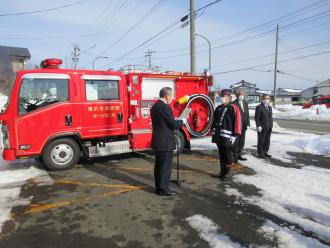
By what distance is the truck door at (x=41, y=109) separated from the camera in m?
6.58

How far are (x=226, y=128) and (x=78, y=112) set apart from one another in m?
3.62

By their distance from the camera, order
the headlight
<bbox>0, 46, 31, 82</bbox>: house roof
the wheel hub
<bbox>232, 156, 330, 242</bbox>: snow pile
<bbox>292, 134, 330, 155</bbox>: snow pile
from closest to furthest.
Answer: <bbox>232, 156, 330, 242</bbox>: snow pile
the headlight
the wheel hub
<bbox>292, 134, 330, 155</bbox>: snow pile
<bbox>0, 46, 31, 82</bbox>: house roof

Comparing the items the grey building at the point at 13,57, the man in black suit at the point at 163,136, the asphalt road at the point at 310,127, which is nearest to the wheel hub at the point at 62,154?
the man in black suit at the point at 163,136

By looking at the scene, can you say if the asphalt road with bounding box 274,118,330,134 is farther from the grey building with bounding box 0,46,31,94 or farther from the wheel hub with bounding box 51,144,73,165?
the grey building with bounding box 0,46,31,94

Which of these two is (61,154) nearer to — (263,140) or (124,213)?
(124,213)

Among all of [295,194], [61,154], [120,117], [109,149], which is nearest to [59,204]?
[61,154]

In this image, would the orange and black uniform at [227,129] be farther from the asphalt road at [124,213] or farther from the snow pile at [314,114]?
the snow pile at [314,114]

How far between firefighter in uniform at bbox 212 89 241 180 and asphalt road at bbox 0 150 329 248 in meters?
0.52

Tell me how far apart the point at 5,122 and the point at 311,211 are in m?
6.33

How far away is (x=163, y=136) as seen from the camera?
203 inches

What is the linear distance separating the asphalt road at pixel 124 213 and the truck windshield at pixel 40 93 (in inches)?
66.1

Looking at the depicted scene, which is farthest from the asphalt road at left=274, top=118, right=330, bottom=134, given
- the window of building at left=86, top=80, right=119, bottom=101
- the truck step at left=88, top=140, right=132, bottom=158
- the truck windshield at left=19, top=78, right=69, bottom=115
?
the truck windshield at left=19, top=78, right=69, bottom=115

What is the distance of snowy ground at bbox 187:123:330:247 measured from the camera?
372cm

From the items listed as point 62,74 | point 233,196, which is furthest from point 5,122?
point 233,196
